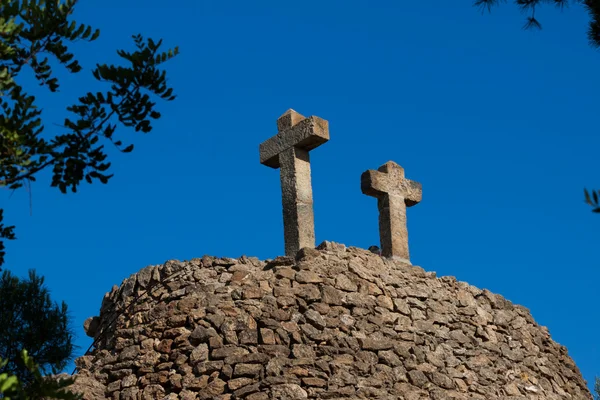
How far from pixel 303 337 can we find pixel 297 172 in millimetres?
2948

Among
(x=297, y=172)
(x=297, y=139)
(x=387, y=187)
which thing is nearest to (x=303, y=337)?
Result: (x=297, y=172)

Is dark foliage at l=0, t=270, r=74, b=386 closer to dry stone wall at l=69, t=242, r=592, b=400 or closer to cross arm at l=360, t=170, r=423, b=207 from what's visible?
dry stone wall at l=69, t=242, r=592, b=400

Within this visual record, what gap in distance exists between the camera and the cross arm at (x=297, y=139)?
1401 cm

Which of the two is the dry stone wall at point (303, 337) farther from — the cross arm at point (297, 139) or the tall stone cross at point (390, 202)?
the cross arm at point (297, 139)

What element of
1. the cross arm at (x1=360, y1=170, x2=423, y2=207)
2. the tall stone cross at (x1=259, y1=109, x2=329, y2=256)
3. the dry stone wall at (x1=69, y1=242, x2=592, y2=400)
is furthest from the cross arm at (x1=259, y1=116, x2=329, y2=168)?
the dry stone wall at (x1=69, y1=242, x2=592, y2=400)

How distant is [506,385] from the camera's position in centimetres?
1321

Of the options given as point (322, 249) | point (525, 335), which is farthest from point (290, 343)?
point (525, 335)

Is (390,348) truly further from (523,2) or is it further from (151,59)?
(151,59)

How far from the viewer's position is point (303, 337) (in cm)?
1217

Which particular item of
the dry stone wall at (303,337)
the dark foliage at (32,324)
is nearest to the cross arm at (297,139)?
the dry stone wall at (303,337)

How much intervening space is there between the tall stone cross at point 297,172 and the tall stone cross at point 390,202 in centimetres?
108

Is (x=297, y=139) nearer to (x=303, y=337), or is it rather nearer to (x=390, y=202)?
(x=390, y=202)

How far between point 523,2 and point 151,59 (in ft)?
16.8

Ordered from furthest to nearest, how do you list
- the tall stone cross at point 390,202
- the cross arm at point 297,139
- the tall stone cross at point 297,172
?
the tall stone cross at point 390,202 → the cross arm at point 297,139 → the tall stone cross at point 297,172
